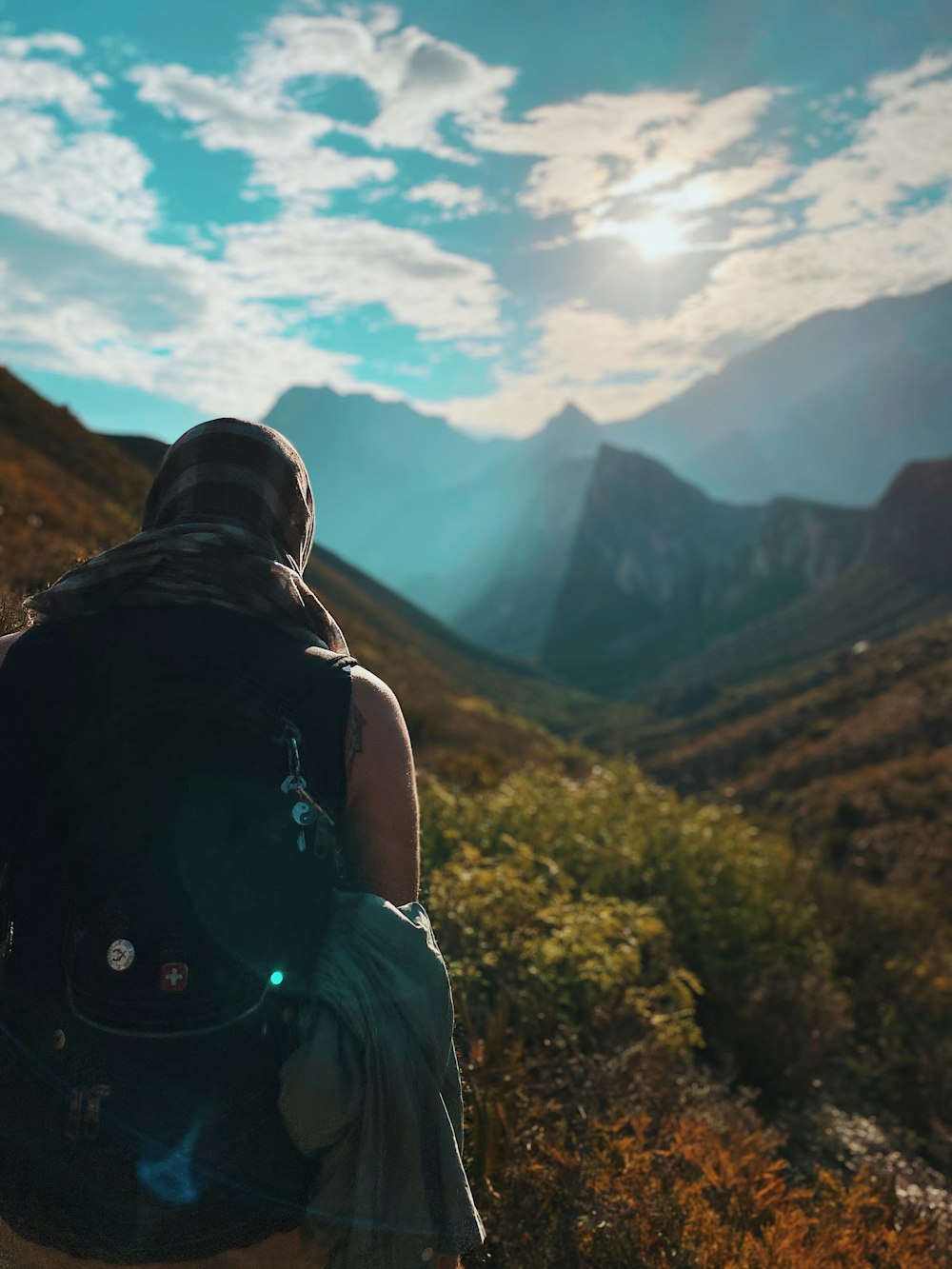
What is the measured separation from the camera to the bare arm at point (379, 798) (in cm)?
156

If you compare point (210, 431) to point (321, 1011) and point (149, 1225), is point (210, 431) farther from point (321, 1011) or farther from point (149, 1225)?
point (149, 1225)

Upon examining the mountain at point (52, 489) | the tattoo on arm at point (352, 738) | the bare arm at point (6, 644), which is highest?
the mountain at point (52, 489)

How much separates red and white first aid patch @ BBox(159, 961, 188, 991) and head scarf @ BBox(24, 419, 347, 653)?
2.15 feet

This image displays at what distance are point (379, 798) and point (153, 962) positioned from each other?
50 cm

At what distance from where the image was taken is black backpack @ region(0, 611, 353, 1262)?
131 centimetres

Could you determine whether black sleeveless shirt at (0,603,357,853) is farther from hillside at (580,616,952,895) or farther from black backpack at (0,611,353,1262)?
hillside at (580,616,952,895)

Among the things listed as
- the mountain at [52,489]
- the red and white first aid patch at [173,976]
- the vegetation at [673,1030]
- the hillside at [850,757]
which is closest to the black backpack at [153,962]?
the red and white first aid patch at [173,976]

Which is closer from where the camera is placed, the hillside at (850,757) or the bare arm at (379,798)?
the bare arm at (379,798)

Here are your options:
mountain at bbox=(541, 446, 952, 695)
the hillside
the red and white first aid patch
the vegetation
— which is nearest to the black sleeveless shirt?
the red and white first aid patch

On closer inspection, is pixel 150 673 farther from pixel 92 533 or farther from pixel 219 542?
pixel 92 533

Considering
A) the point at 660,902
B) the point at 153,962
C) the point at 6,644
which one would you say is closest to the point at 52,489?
the point at 660,902

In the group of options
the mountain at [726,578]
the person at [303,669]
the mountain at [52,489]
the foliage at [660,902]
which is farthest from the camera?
the mountain at [726,578]

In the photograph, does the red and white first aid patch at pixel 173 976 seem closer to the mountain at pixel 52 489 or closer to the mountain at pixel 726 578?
the mountain at pixel 52 489

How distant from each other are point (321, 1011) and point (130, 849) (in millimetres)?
463
